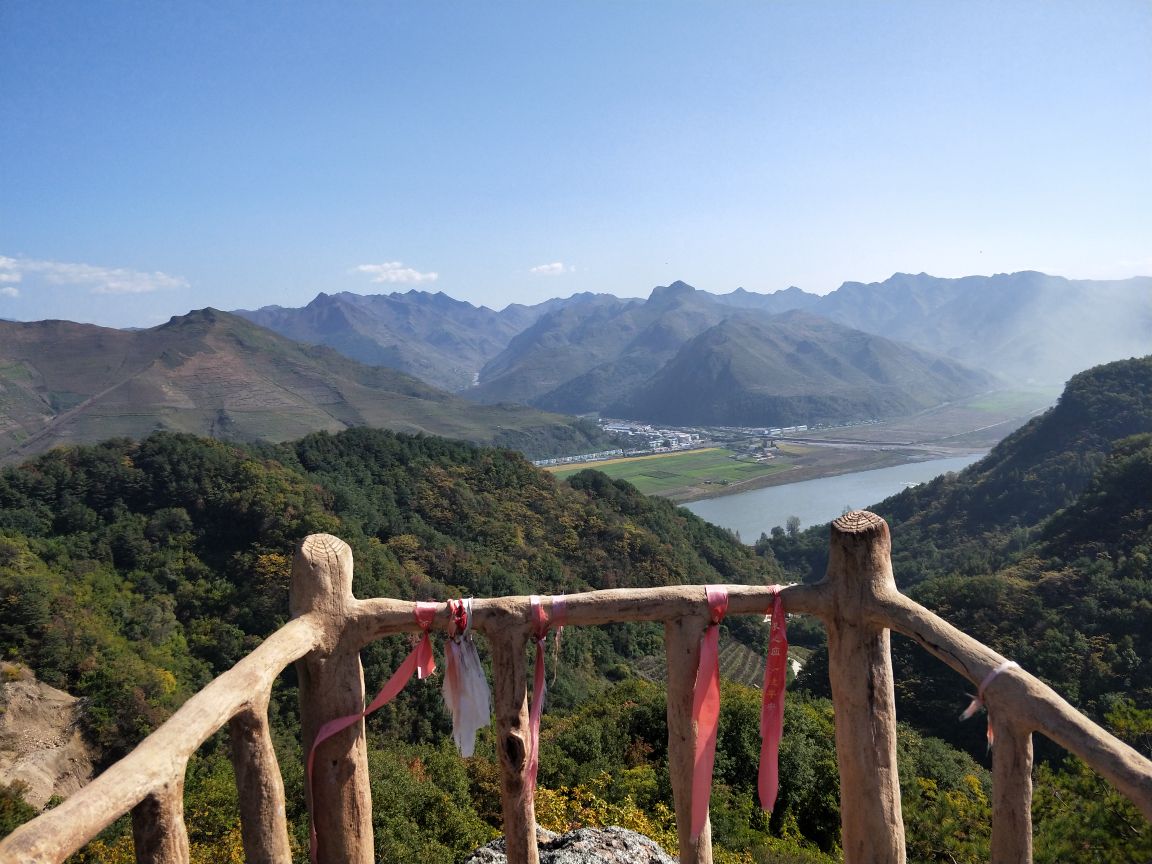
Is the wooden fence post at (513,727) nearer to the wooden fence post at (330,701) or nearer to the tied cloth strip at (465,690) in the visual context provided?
the tied cloth strip at (465,690)

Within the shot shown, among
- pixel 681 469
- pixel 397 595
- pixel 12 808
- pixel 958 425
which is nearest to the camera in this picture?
pixel 12 808

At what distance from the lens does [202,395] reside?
101 meters

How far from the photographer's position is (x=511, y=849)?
3.31 meters

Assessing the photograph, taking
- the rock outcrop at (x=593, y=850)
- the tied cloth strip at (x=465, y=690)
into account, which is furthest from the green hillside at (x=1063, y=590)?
the tied cloth strip at (x=465, y=690)

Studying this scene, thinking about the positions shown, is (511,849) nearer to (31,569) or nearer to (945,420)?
(31,569)

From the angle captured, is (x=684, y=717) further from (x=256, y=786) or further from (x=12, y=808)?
(x=12, y=808)

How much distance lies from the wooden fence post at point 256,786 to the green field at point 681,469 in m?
73.1

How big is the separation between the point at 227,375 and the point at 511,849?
121901 mm

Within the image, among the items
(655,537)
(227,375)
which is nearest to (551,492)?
(655,537)

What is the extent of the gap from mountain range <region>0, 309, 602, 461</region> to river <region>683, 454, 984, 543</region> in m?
41.4

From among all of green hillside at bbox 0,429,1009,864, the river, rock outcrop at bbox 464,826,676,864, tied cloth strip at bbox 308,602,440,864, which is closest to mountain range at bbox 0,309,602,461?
the river

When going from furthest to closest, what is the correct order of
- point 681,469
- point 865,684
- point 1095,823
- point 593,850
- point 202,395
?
point 202,395, point 681,469, point 1095,823, point 593,850, point 865,684

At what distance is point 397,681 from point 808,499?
73.7 m

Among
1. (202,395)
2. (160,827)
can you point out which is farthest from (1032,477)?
(202,395)
